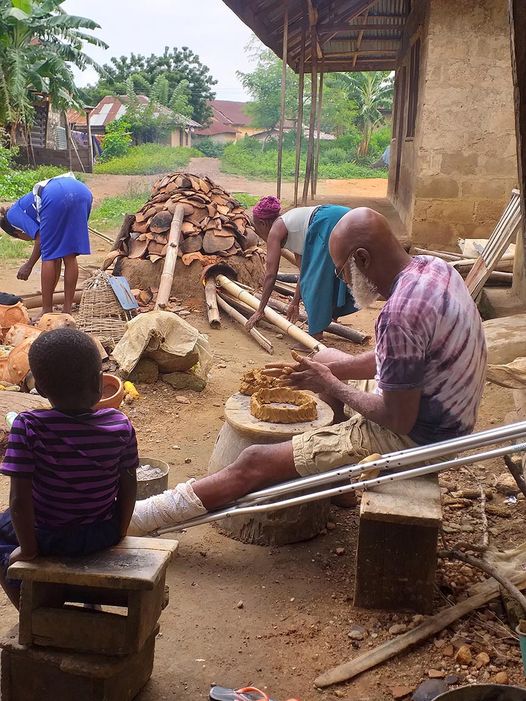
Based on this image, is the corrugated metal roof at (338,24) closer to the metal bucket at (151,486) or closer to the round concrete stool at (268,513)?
the round concrete stool at (268,513)

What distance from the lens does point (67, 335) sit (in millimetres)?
2309

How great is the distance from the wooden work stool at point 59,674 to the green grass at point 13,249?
10528mm

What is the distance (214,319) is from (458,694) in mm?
6375

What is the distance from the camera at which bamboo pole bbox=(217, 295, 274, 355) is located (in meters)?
7.71

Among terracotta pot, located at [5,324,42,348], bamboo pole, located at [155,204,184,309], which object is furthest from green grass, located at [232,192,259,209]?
terracotta pot, located at [5,324,42,348]

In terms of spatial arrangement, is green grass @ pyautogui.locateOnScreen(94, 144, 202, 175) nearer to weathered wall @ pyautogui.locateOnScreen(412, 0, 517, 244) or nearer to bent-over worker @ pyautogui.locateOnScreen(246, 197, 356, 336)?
weathered wall @ pyautogui.locateOnScreen(412, 0, 517, 244)

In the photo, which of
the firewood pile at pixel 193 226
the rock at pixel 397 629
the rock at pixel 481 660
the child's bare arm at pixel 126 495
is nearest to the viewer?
the child's bare arm at pixel 126 495

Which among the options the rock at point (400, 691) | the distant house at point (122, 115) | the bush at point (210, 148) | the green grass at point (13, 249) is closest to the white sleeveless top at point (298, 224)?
the rock at point (400, 691)

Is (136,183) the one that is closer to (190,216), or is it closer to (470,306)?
(190,216)

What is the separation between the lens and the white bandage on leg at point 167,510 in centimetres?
337

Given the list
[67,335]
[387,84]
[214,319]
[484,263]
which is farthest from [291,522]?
[387,84]

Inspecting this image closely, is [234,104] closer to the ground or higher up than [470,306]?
higher up

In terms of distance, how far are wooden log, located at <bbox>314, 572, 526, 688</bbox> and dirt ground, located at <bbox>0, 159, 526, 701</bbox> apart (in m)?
0.03

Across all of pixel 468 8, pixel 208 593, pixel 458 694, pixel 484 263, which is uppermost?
pixel 468 8
